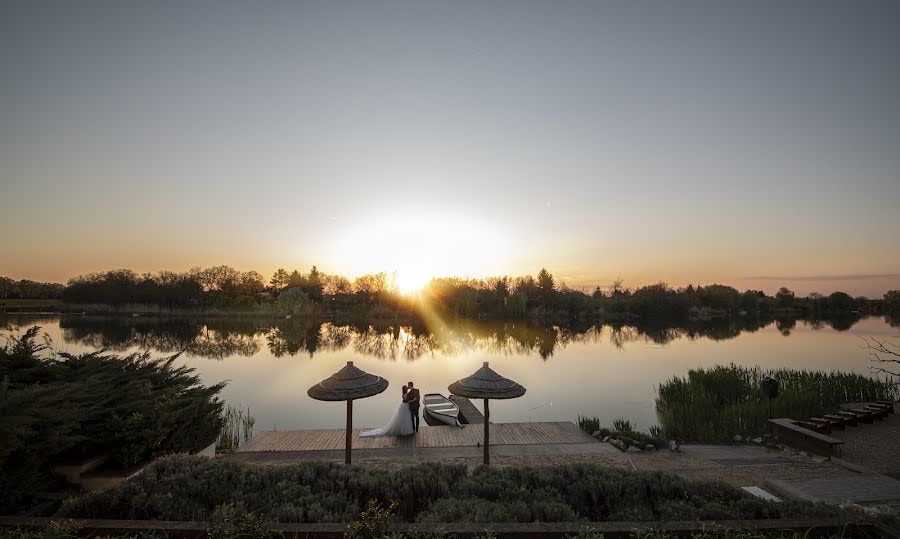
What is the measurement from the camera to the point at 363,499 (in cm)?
528

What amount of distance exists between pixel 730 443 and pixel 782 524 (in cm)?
884

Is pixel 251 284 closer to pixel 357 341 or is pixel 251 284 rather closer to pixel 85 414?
pixel 357 341

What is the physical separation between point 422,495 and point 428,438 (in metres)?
6.05

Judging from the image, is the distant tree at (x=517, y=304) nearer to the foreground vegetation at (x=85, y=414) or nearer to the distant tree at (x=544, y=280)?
the distant tree at (x=544, y=280)

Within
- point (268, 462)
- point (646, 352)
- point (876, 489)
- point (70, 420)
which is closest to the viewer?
point (70, 420)

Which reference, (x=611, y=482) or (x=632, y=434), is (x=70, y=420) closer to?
(x=611, y=482)

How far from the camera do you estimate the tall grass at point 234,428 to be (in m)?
11.9

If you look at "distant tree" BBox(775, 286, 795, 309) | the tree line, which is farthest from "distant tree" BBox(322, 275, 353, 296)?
"distant tree" BBox(775, 286, 795, 309)

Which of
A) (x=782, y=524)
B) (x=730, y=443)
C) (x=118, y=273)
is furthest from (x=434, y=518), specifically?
(x=118, y=273)

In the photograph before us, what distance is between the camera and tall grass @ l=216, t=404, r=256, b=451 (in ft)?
39.1

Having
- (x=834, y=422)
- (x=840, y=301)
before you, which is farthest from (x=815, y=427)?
(x=840, y=301)

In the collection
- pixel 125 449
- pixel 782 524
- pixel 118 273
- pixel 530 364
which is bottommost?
pixel 530 364

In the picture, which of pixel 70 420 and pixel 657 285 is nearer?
pixel 70 420

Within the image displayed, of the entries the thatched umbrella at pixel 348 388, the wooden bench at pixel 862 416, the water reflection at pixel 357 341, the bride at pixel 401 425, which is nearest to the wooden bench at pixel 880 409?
the wooden bench at pixel 862 416
